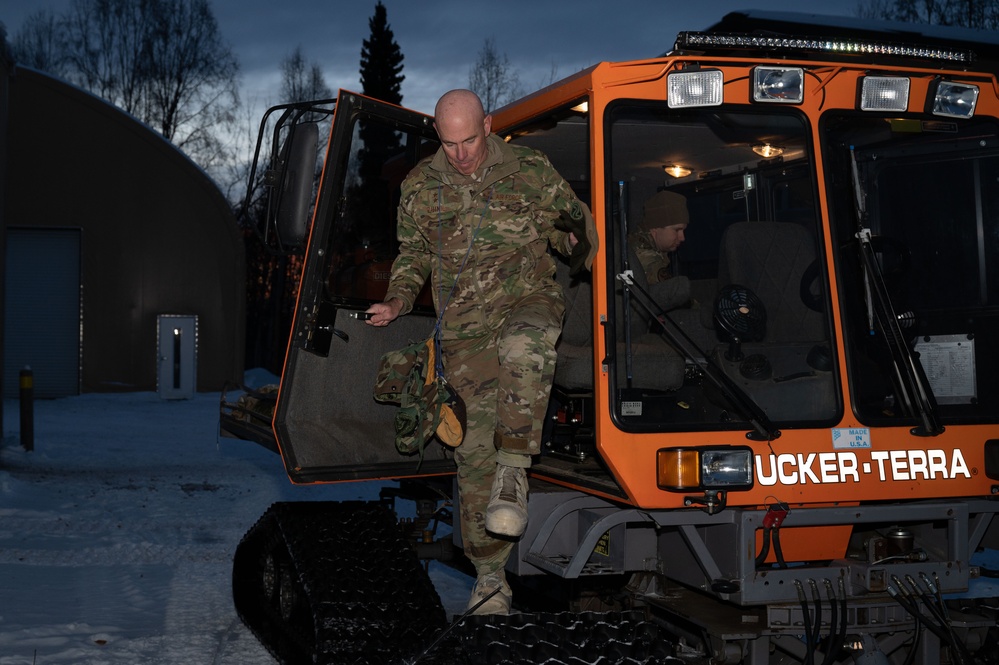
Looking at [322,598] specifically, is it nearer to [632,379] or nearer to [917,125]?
[632,379]

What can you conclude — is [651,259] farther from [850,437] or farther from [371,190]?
[371,190]

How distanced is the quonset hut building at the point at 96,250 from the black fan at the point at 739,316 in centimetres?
2014

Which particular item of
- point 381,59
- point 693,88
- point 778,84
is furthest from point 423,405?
point 381,59

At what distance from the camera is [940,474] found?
4.21 meters

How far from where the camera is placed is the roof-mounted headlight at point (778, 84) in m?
4.16

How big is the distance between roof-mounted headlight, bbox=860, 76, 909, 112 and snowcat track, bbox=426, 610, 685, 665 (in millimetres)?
2123

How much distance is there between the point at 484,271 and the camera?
420 cm

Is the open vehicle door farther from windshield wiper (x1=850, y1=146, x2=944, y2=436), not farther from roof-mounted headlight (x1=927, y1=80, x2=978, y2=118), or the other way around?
roof-mounted headlight (x1=927, y1=80, x2=978, y2=118)

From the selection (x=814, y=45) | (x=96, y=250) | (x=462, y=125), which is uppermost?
(x=96, y=250)

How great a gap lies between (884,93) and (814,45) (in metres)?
0.36

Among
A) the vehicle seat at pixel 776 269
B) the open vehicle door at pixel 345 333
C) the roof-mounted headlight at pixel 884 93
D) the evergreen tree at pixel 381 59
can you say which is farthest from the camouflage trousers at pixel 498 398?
the evergreen tree at pixel 381 59

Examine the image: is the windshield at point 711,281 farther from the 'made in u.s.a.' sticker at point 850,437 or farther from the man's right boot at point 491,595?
the man's right boot at point 491,595

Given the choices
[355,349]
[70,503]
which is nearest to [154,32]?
[70,503]

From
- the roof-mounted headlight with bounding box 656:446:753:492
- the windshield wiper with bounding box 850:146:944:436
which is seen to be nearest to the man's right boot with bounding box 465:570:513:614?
the roof-mounted headlight with bounding box 656:446:753:492
